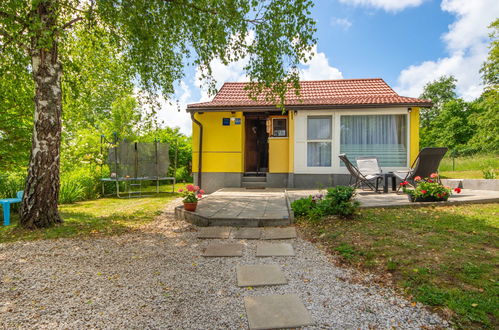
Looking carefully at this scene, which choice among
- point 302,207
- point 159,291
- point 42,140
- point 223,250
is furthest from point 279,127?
point 159,291

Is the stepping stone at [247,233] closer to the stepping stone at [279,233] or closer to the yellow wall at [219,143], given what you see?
the stepping stone at [279,233]

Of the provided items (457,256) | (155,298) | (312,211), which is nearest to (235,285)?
(155,298)

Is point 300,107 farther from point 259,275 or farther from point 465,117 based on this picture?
point 465,117

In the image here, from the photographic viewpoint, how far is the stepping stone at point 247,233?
12.9ft

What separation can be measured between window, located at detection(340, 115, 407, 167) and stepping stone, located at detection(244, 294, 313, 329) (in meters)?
7.06

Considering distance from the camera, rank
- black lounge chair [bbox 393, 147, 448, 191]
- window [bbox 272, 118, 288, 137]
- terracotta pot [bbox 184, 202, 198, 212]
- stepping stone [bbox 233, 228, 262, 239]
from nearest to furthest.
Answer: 1. stepping stone [bbox 233, 228, 262, 239]
2. terracotta pot [bbox 184, 202, 198, 212]
3. black lounge chair [bbox 393, 147, 448, 191]
4. window [bbox 272, 118, 288, 137]

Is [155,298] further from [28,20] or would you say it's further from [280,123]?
[280,123]

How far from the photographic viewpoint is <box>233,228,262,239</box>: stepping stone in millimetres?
3945

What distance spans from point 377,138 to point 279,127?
10.6 ft

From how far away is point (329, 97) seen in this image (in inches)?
394

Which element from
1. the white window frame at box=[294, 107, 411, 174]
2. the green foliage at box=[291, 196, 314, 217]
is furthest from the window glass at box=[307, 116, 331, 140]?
the green foliage at box=[291, 196, 314, 217]

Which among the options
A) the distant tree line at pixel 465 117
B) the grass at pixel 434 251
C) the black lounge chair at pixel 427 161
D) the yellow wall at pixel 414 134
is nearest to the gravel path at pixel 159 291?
the grass at pixel 434 251

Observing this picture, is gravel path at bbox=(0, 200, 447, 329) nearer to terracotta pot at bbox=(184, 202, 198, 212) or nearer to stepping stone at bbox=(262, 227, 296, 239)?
stepping stone at bbox=(262, 227, 296, 239)

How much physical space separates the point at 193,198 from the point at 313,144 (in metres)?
5.08
